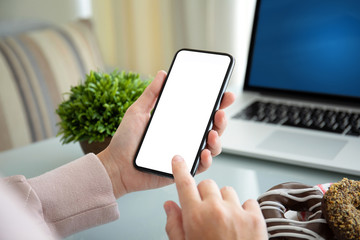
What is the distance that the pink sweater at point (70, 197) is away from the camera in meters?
0.52

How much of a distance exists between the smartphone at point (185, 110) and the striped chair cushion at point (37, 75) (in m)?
0.76

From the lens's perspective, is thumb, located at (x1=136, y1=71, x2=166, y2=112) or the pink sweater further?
thumb, located at (x1=136, y1=71, x2=166, y2=112)

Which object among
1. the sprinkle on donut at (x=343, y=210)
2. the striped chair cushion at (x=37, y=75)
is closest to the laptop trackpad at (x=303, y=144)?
the sprinkle on donut at (x=343, y=210)

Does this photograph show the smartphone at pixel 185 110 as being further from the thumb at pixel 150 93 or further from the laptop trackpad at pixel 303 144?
the laptop trackpad at pixel 303 144

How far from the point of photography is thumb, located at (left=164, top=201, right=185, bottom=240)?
16.6 inches

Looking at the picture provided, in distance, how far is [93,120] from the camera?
0.65m

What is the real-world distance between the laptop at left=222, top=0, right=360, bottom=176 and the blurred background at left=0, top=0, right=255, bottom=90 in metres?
0.18

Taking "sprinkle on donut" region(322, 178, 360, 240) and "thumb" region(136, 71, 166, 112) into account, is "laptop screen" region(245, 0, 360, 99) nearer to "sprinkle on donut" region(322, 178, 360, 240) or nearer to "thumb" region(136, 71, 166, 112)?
"thumb" region(136, 71, 166, 112)

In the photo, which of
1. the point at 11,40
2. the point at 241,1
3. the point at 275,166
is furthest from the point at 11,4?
the point at 275,166

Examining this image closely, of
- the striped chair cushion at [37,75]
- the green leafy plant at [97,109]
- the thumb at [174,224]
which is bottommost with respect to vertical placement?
the striped chair cushion at [37,75]

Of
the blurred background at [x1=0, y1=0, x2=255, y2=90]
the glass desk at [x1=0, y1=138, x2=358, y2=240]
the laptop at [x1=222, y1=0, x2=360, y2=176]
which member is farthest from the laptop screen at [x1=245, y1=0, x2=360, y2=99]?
the glass desk at [x1=0, y1=138, x2=358, y2=240]

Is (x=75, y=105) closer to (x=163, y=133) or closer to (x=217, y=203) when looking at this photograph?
(x=163, y=133)

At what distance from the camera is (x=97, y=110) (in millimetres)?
646

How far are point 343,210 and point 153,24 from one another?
4.84 feet
